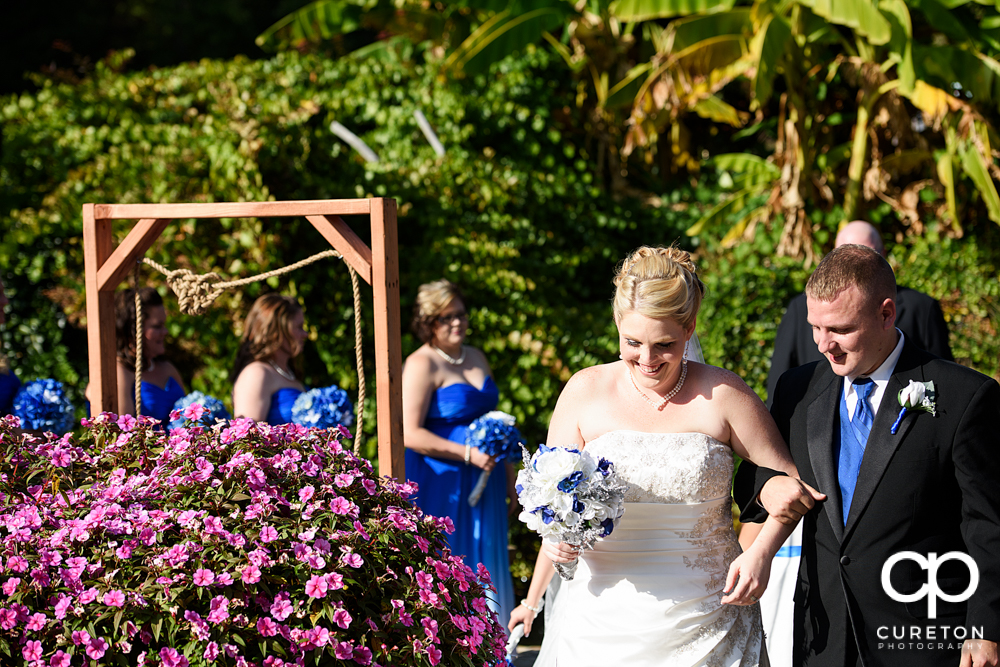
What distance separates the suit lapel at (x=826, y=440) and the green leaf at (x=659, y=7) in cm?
621

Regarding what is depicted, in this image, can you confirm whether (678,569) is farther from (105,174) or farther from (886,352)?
(105,174)

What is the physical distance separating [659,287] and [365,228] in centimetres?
550

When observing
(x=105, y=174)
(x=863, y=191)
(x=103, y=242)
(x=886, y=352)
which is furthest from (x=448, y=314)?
(x=863, y=191)

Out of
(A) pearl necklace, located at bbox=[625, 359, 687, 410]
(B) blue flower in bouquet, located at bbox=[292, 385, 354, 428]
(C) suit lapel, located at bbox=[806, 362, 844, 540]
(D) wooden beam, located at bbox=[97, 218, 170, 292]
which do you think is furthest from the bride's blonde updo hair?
(B) blue flower in bouquet, located at bbox=[292, 385, 354, 428]

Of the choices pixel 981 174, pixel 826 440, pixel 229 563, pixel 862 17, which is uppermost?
pixel 862 17

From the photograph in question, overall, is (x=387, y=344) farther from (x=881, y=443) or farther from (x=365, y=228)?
(x=365, y=228)

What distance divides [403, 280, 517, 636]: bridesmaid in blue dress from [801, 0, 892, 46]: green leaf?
448 centimetres

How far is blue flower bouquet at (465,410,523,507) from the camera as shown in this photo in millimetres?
4785

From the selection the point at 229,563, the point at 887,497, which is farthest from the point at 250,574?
the point at 887,497

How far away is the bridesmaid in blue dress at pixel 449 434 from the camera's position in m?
4.91

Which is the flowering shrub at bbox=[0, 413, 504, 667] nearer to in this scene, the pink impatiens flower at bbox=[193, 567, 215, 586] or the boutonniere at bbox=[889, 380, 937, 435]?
the pink impatiens flower at bbox=[193, 567, 215, 586]

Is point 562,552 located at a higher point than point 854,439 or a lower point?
lower

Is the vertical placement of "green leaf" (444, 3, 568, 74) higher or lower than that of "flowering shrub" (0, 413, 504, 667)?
higher

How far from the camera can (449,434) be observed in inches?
197
